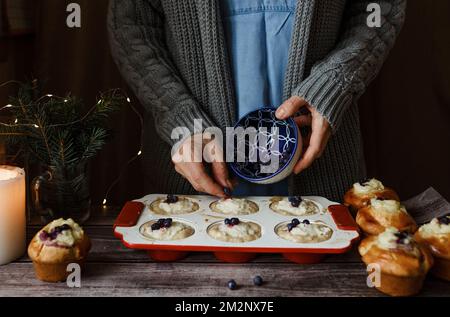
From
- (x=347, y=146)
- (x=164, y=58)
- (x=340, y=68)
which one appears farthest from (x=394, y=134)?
(x=164, y=58)

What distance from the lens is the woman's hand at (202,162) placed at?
1.24 meters

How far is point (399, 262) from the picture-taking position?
93cm

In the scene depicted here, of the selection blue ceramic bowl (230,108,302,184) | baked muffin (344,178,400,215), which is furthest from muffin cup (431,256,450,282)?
blue ceramic bowl (230,108,302,184)

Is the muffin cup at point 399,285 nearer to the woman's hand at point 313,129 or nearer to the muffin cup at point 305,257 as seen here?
the muffin cup at point 305,257

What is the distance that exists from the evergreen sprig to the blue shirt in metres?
0.36

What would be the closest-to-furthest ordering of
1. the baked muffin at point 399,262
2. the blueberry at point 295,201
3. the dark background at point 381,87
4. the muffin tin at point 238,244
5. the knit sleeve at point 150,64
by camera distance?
the baked muffin at point 399,262 < the muffin tin at point 238,244 < the blueberry at point 295,201 < the knit sleeve at point 150,64 < the dark background at point 381,87

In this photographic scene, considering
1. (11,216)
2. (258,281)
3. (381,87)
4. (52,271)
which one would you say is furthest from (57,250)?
(381,87)

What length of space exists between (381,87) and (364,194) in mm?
1141

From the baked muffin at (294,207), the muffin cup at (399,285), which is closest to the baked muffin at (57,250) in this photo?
the baked muffin at (294,207)

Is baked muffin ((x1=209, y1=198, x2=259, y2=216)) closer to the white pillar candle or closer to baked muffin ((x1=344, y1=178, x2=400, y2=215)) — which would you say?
baked muffin ((x1=344, y1=178, x2=400, y2=215))

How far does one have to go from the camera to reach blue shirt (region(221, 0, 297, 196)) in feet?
4.43

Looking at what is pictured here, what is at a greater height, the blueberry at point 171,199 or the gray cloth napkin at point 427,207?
the blueberry at point 171,199

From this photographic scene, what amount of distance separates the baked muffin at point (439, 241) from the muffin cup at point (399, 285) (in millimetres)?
71

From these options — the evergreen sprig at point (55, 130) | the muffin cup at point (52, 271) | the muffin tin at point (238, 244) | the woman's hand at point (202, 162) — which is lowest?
the muffin cup at point (52, 271)
